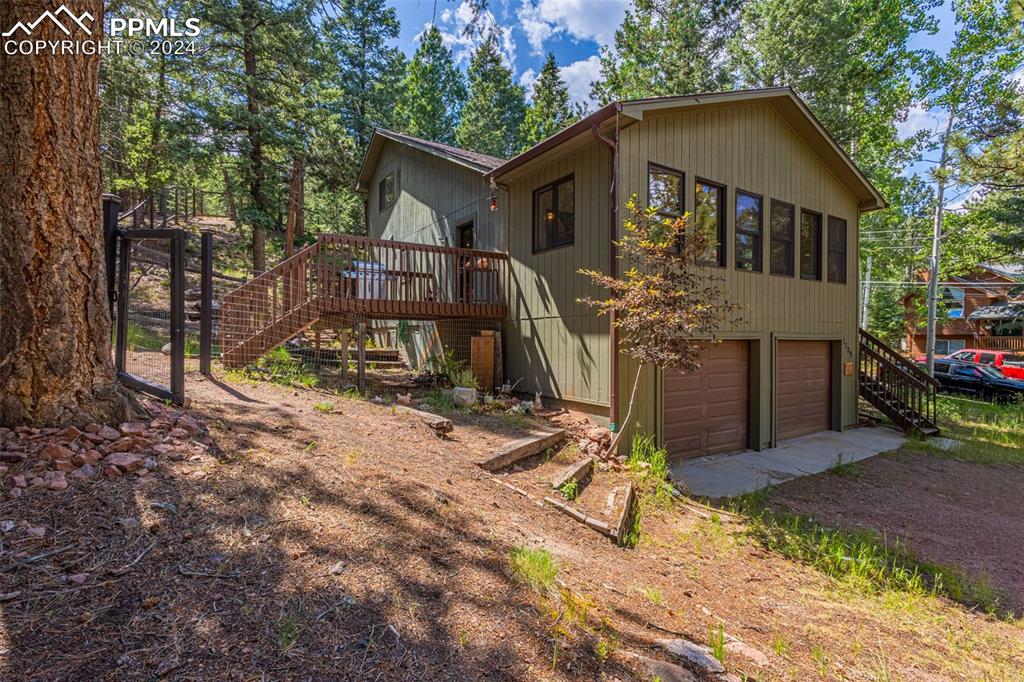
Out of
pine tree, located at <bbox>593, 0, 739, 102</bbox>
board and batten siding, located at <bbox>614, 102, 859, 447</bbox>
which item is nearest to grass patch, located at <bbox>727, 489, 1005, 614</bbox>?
board and batten siding, located at <bbox>614, 102, 859, 447</bbox>

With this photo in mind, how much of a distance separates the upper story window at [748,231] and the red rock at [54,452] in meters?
8.37

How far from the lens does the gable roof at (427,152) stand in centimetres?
1027

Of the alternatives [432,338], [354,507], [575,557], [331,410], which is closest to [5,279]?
[354,507]

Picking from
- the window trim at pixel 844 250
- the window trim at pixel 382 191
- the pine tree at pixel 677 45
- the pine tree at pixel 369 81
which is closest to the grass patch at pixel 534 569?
the window trim at pixel 844 250

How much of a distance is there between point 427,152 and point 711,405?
852 cm

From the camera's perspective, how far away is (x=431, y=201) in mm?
12359

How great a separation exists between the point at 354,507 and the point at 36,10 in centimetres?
370

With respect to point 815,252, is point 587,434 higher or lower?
lower

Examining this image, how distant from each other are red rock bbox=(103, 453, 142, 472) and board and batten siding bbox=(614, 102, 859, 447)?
523 cm

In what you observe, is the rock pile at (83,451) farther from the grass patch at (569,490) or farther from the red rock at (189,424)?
the grass patch at (569,490)

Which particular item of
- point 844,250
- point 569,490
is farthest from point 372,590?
Result: point 844,250

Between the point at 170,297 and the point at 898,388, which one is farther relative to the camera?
the point at 898,388

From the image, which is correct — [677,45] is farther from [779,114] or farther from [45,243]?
[45,243]

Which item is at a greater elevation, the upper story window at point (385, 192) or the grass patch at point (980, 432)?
the upper story window at point (385, 192)
